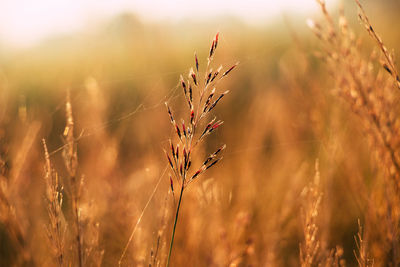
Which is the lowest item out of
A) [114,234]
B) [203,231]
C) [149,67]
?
[203,231]

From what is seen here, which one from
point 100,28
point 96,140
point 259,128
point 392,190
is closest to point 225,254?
point 392,190

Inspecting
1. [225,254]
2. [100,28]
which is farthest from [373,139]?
[100,28]

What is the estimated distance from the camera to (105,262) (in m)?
1.77

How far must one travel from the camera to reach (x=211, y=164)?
2.75 ft

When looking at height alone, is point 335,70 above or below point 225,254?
above

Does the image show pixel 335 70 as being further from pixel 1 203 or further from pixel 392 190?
A: pixel 1 203

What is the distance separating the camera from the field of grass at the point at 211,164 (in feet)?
3.11

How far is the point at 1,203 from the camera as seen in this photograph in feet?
3.14

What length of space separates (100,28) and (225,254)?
169cm

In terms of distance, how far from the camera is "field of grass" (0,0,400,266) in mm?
949

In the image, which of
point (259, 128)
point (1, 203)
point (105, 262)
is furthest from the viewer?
point (259, 128)

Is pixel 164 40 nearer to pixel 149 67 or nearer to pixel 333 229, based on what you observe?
pixel 149 67

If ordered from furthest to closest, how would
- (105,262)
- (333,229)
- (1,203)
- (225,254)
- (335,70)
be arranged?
(333,229) < (105,262) < (225,254) < (335,70) < (1,203)

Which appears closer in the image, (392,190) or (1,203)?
(1,203)
